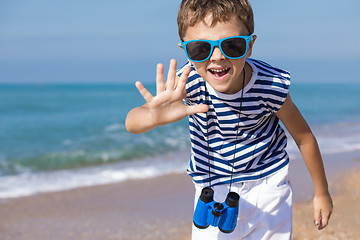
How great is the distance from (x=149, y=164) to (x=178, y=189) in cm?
245

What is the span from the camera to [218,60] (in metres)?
1.96

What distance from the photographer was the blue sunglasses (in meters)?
1.93

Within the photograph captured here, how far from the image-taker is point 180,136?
490 inches

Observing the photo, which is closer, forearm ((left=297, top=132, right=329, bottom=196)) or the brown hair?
the brown hair

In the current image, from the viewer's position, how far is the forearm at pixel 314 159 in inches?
92.3

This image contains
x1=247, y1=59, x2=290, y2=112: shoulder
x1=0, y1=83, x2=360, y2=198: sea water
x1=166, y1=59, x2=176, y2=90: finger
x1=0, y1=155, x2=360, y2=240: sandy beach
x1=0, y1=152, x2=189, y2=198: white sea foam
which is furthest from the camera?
x1=0, y1=83, x2=360, y2=198: sea water

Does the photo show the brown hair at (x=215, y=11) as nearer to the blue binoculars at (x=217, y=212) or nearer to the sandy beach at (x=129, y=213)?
the blue binoculars at (x=217, y=212)

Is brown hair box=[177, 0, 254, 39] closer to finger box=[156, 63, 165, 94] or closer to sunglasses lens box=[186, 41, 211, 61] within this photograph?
sunglasses lens box=[186, 41, 211, 61]

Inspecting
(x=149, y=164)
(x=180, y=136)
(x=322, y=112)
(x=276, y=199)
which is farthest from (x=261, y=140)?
(x=322, y=112)

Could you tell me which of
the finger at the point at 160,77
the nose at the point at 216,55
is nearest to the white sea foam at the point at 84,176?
the finger at the point at 160,77

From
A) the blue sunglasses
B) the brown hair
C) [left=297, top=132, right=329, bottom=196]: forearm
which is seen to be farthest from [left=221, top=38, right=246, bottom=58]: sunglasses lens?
[left=297, top=132, right=329, bottom=196]: forearm

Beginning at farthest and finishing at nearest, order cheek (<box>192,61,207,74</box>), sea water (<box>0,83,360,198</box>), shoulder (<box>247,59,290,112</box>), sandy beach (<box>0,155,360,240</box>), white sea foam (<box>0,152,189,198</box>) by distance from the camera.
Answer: sea water (<box>0,83,360,198</box>)
white sea foam (<box>0,152,189,198</box>)
sandy beach (<box>0,155,360,240</box>)
shoulder (<box>247,59,290,112</box>)
cheek (<box>192,61,207,74</box>)

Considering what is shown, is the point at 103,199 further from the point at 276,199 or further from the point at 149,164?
the point at 276,199

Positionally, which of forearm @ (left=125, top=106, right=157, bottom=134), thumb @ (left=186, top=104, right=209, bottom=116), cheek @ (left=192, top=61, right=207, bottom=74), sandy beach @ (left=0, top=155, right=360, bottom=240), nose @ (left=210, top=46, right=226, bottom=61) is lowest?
sandy beach @ (left=0, top=155, right=360, bottom=240)
